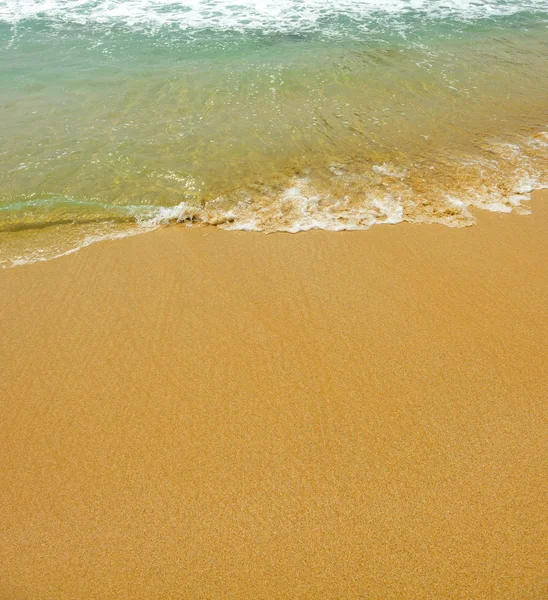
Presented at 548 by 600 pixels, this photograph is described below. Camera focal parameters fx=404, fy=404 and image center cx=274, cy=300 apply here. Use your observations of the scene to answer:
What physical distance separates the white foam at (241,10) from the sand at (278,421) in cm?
987

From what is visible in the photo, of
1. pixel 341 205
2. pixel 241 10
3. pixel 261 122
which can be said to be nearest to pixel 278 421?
pixel 341 205

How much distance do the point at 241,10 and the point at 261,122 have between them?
25.7ft

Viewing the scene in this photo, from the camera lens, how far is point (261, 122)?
7160 millimetres

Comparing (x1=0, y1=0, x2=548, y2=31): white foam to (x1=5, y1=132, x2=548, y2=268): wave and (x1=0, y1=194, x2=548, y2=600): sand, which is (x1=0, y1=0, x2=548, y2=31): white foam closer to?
(x1=5, y1=132, x2=548, y2=268): wave

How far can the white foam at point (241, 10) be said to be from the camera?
1142 cm

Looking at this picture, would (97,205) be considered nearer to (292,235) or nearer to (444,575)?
(292,235)

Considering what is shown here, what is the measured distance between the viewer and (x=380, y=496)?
2.71m

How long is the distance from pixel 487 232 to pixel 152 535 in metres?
4.59

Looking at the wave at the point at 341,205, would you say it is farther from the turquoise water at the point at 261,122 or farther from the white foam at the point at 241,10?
the white foam at the point at 241,10

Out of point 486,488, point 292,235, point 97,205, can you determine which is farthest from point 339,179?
point 486,488

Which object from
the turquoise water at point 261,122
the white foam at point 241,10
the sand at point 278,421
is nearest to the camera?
the sand at point 278,421

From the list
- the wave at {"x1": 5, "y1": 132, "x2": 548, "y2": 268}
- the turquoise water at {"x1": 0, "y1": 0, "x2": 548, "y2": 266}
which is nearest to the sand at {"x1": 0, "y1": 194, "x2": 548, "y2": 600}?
the wave at {"x1": 5, "y1": 132, "x2": 548, "y2": 268}

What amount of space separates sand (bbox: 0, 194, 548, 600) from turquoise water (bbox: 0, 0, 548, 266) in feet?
3.13

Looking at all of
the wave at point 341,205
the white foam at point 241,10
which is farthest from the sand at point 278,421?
the white foam at point 241,10
